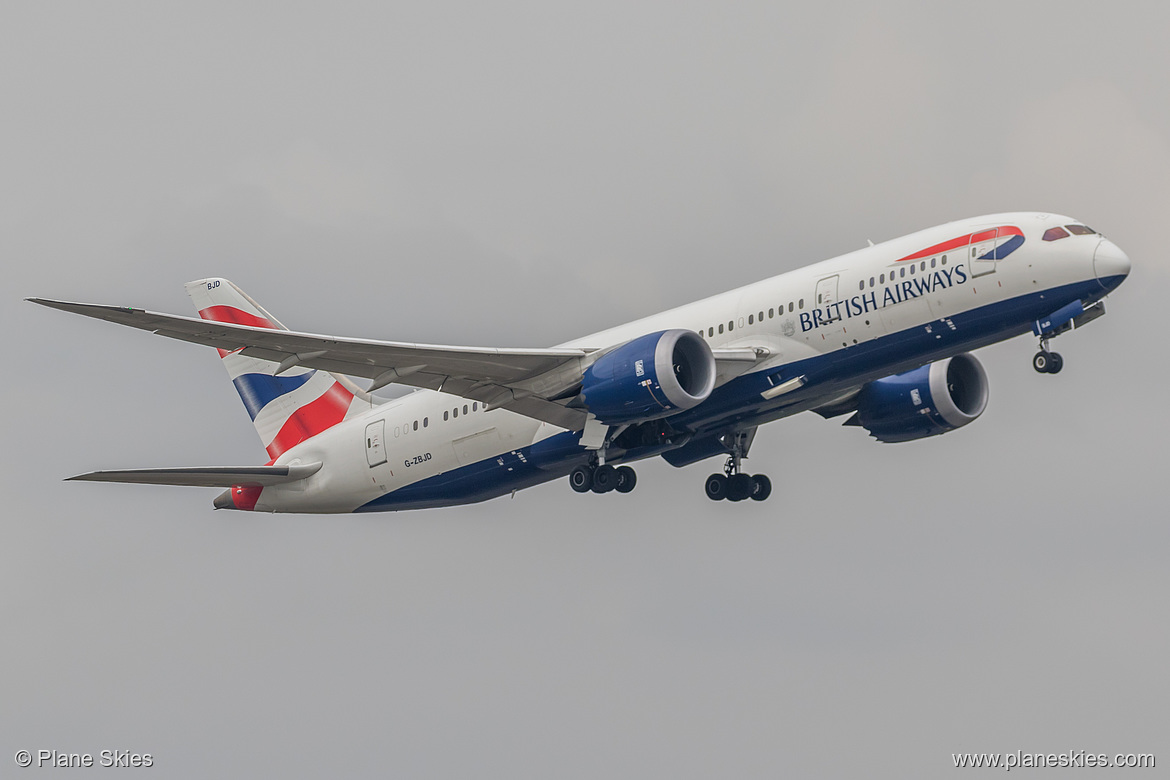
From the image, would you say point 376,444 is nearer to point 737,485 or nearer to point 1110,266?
point 737,485

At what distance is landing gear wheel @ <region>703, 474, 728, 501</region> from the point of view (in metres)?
49.8

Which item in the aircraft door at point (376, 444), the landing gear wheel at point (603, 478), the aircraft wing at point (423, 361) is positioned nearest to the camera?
the aircraft wing at point (423, 361)

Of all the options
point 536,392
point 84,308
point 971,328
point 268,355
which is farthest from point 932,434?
A: point 84,308

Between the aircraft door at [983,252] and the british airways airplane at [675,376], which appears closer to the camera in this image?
the british airways airplane at [675,376]

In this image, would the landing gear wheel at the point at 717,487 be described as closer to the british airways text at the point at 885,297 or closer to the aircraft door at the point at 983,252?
the british airways text at the point at 885,297

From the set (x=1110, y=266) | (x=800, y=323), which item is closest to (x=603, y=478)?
(x=800, y=323)

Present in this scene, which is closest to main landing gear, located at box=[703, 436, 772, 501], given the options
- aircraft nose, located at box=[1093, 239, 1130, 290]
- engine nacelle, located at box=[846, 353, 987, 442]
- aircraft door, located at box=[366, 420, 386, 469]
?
engine nacelle, located at box=[846, 353, 987, 442]

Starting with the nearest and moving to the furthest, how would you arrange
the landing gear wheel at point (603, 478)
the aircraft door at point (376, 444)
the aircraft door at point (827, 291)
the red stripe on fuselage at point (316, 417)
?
the aircraft door at point (827, 291)
the landing gear wheel at point (603, 478)
the aircraft door at point (376, 444)
the red stripe on fuselage at point (316, 417)

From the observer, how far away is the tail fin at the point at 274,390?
5206 cm

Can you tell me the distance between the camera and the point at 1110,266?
3866 centimetres

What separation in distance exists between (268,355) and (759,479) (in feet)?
54.0

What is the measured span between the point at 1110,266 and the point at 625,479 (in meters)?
14.5

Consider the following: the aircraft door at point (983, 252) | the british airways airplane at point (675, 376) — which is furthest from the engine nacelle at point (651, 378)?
the aircraft door at point (983, 252)

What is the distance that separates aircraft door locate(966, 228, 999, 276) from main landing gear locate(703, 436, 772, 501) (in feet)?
38.3
